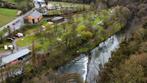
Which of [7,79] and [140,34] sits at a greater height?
[140,34]

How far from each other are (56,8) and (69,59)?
11.6 m

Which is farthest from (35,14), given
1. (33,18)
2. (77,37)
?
(77,37)

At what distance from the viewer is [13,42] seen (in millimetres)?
26234

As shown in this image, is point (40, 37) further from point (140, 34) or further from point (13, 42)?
point (140, 34)

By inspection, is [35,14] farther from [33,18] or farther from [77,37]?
[77,37]

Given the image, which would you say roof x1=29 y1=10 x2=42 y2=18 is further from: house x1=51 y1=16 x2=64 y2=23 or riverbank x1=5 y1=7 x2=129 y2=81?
riverbank x1=5 y1=7 x2=129 y2=81

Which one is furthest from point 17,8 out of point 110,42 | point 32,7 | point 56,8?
point 110,42

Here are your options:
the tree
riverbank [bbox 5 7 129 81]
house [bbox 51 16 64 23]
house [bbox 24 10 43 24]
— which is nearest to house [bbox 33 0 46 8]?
house [bbox 24 10 43 24]

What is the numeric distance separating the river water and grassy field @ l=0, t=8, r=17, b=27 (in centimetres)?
847

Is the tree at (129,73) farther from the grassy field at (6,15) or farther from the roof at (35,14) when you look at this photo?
the roof at (35,14)

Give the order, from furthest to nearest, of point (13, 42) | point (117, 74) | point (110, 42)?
1. point (110, 42)
2. point (13, 42)
3. point (117, 74)

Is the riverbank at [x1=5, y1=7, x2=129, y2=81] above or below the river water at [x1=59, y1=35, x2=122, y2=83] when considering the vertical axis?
above

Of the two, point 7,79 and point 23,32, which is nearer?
point 7,79

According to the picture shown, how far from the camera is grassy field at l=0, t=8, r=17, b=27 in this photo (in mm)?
30294
